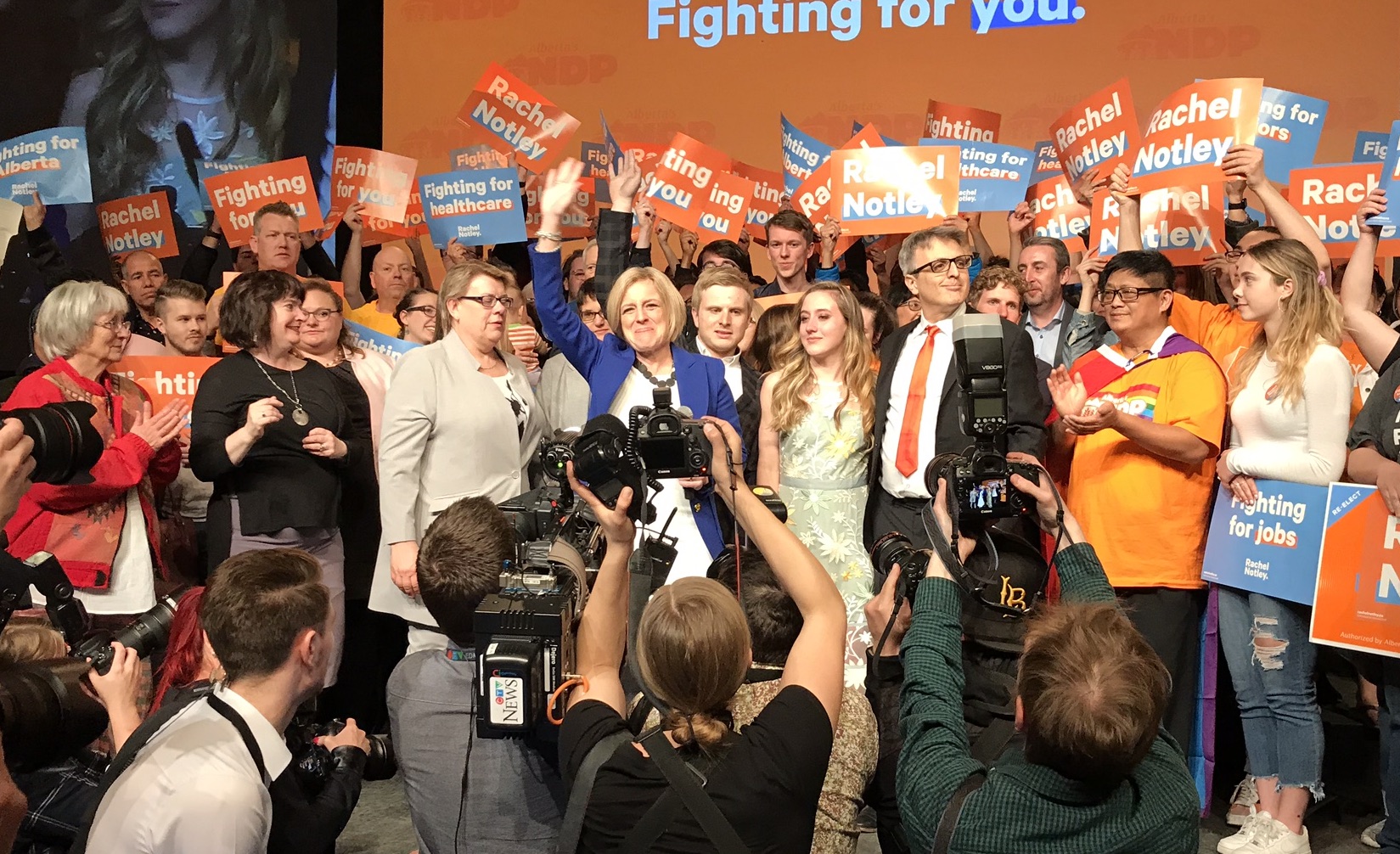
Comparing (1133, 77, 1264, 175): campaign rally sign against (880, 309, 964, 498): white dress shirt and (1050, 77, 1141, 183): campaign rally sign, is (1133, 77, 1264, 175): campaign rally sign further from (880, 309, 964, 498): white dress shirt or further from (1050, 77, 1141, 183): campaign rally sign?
(880, 309, 964, 498): white dress shirt

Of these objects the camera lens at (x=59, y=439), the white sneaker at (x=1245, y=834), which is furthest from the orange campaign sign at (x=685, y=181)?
the camera lens at (x=59, y=439)

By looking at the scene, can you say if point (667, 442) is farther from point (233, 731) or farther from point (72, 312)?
point (72, 312)

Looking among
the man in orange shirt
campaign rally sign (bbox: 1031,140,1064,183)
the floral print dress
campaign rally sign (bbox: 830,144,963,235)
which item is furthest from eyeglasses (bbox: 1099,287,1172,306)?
campaign rally sign (bbox: 1031,140,1064,183)

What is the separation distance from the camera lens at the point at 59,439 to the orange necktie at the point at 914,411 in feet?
7.15

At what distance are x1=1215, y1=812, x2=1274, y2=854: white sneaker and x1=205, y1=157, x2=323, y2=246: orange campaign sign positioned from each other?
16.3 feet

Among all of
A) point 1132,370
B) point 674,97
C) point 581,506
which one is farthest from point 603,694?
point 674,97

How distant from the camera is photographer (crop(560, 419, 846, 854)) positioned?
6.02ft

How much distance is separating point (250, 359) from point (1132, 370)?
290cm

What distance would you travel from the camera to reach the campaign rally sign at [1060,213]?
5.93 m

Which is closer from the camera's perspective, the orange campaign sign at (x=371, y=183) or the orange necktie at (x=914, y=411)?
the orange necktie at (x=914, y=411)

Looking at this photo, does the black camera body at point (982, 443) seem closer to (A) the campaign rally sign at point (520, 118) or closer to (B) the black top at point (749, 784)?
(B) the black top at point (749, 784)

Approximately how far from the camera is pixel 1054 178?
6047 millimetres

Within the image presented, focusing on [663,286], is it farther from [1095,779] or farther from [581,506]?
[1095,779]

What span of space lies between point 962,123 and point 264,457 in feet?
13.0
